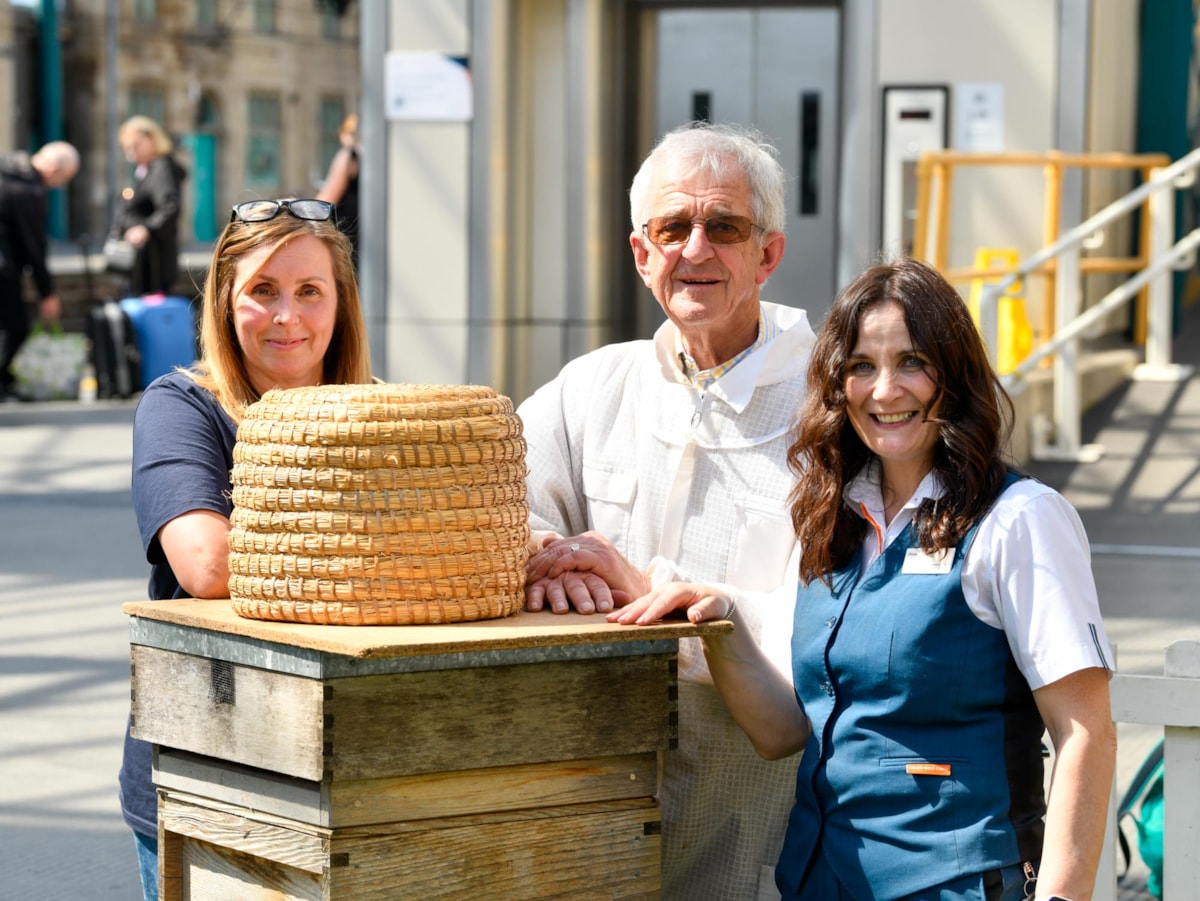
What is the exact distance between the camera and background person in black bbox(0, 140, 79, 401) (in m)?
12.5

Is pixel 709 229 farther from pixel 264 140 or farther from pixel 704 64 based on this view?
pixel 264 140

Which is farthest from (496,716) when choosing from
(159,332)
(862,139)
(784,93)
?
(159,332)

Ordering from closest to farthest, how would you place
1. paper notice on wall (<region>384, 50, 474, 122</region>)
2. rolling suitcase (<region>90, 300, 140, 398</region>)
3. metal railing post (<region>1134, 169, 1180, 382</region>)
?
metal railing post (<region>1134, 169, 1180, 382</region>)
paper notice on wall (<region>384, 50, 474, 122</region>)
rolling suitcase (<region>90, 300, 140, 398</region>)

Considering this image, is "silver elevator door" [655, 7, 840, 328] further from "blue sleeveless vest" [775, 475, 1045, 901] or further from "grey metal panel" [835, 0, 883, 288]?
"blue sleeveless vest" [775, 475, 1045, 901]

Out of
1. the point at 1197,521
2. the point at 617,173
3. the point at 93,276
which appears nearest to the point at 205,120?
the point at 93,276

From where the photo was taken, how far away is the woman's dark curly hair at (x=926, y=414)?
7.82ft

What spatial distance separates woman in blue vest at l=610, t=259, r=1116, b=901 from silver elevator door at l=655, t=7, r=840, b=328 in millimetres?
8150

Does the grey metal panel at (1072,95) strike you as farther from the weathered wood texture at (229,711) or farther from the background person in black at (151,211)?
the weathered wood texture at (229,711)

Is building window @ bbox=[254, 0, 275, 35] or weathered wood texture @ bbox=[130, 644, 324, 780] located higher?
building window @ bbox=[254, 0, 275, 35]

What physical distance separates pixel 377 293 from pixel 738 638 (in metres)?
8.04

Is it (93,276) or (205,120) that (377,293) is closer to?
(93,276)

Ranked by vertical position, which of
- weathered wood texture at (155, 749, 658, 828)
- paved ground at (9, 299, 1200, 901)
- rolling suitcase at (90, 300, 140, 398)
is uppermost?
weathered wood texture at (155, 749, 658, 828)

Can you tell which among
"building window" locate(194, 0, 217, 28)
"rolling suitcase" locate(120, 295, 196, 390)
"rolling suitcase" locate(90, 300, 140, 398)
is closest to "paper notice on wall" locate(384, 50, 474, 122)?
"rolling suitcase" locate(120, 295, 196, 390)

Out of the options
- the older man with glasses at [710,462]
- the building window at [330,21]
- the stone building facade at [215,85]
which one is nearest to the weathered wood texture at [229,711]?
the older man with glasses at [710,462]
